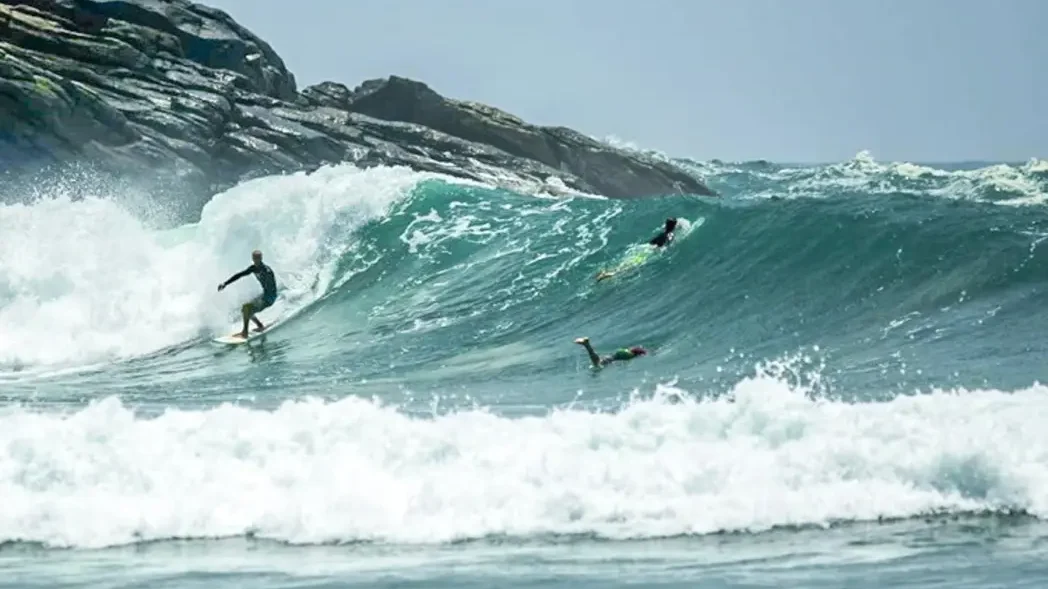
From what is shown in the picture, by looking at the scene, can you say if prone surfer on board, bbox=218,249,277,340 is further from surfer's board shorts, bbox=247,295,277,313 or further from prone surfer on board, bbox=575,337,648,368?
prone surfer on board, bbox=575,337,648,368

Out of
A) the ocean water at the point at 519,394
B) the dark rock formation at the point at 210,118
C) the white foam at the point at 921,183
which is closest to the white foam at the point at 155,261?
the ocean water at the point at 519,394

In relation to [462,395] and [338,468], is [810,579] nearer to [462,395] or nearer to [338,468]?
[338,468]

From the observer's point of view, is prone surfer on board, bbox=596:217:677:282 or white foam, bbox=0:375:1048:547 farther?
prone surfer on board, bbox=596:217:677:282

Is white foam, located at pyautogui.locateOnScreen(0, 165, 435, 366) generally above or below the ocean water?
above

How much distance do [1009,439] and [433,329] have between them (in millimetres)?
13212

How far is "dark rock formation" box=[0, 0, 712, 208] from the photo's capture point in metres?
42.8

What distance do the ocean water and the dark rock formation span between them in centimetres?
1159

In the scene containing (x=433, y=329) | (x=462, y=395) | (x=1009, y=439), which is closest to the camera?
(x=1009, y=439)

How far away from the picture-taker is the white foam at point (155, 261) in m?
25.8

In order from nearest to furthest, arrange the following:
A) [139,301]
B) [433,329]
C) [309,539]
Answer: [309,539] → [433,329] → [139,301]

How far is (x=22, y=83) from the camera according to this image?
1662 inches

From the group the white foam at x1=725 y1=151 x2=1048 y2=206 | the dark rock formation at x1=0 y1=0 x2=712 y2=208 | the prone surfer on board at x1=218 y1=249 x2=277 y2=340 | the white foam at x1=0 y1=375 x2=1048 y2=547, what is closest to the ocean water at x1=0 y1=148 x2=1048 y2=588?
the white foam at x1=0 y1=375 x2=1048 y2=547

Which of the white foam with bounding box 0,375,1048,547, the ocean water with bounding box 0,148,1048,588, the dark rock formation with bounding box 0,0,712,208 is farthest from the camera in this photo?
the dark rock formation with bounding box 0,0,712,208

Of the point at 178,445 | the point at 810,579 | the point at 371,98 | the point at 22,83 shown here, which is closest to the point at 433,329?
the point at 178,445
